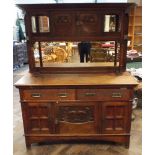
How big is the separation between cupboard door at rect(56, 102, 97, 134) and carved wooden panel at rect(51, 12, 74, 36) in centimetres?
76

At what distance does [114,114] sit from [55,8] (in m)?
1.24

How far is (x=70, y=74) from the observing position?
2.25 m

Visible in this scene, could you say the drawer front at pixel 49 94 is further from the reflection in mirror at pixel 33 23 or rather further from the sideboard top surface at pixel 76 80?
the reflection in mirror at pixel 33 23

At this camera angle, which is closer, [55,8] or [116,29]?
[55,8]

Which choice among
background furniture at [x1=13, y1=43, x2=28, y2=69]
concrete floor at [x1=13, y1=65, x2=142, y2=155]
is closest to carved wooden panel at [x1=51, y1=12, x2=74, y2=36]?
concrete floor at [x1=13, y1=65, x2=142, y2=155]

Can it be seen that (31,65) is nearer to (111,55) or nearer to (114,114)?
(114,114)

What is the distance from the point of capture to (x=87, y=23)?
2.10m

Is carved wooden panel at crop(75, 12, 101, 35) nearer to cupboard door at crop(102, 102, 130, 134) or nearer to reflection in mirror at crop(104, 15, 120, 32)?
reflection in mirror at crop(104, 15, 120, 32)

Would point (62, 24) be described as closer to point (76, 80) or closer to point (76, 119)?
point (76, 80)

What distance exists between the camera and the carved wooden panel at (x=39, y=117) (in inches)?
80.8

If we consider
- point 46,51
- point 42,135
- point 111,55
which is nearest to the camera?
point 42,135

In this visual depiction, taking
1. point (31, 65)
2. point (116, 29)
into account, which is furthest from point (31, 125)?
point (116, 29)

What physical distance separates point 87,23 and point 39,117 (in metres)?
1.10
